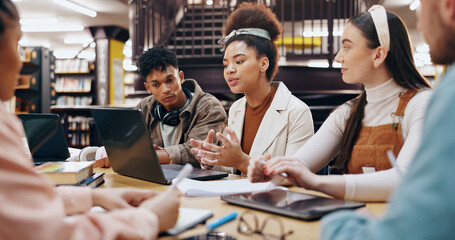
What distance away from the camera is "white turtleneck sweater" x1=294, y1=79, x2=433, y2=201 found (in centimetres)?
111

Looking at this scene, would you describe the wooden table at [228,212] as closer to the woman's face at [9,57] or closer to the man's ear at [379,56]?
the woman's face at [9,57]

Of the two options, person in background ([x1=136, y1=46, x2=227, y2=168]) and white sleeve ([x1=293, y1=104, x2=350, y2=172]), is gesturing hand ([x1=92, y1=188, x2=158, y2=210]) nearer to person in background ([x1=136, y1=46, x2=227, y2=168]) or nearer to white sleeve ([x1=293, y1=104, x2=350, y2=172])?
white sleeve ([x1=293, y1=104, x2=350, y2=172])

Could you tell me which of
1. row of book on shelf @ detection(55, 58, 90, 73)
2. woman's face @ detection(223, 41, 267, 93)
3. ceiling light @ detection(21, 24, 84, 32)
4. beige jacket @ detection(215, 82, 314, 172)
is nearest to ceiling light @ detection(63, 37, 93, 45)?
ceiling light @ detection(21, 24, 84, 32)

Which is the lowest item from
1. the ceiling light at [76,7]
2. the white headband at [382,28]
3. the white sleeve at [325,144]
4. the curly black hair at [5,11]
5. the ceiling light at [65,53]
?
the white sleeve at [325,144]

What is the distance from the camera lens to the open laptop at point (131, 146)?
1.35 metres

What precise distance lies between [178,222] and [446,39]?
2.13 ft

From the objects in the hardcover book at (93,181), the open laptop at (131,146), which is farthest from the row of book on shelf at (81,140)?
the hardcover book at (93,181)

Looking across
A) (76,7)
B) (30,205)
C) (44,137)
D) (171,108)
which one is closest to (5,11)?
(30,205)

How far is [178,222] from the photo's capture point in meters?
0.87

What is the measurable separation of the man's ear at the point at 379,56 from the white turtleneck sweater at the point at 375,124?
9 cm

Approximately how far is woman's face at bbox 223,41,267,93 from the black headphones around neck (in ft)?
1.47

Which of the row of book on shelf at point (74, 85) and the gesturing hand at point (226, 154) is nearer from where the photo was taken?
the gesturing hand at point (226, 154)

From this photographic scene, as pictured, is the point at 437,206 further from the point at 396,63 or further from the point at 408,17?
the point at 408,17

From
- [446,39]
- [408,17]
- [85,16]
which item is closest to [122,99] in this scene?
[85,16]
